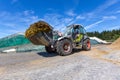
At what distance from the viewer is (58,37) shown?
1338 cm

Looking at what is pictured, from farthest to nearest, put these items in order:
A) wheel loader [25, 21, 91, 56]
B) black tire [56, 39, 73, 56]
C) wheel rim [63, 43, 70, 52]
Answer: wheel rim [63, 43, 70, 52] → black tire [56, 39, 73, 56] → wheel loader [25, 21, 91, 56]

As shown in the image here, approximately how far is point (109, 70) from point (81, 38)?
7379mm

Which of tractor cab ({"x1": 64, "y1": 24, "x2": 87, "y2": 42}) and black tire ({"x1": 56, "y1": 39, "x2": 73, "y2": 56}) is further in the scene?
tractor cab ({"x1": 64, "y1": 24, "x2": 87, "y2": 42})

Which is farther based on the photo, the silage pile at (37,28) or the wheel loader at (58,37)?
the wheel loader at (58,37)

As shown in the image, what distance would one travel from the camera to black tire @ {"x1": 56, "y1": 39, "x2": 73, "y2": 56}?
12711 mm

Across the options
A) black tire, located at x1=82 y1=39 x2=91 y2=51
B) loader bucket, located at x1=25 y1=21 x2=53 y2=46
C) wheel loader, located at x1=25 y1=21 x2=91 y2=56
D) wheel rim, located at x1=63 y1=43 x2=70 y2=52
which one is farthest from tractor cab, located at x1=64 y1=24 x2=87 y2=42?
loader bucket, located at x1=25 y1=21 x2=53 y2=46

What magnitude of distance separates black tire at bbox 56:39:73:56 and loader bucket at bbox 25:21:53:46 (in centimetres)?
71

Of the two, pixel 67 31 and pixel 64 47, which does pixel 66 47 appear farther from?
pixel 67 31

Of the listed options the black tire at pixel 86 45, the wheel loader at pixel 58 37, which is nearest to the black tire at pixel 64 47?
the wheel loader at pixel 58 37

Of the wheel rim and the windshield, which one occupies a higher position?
the windshield

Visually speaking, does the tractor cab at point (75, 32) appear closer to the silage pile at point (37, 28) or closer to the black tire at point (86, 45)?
the black tire at point (86, 45)

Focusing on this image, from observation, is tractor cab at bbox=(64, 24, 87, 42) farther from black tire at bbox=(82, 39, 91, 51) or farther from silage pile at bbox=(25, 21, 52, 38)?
silage pile at bbox=(25, 21, 52, 38)

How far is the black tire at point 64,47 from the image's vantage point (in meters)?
12.7

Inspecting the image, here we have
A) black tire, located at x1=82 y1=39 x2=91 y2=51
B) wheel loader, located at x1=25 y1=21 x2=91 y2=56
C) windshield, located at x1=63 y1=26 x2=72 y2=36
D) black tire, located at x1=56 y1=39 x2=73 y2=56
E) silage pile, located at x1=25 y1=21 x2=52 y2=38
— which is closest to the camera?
silage pile, located at x1=25 y1=21 x2=52 y2=38
